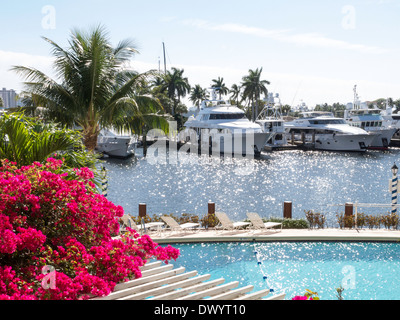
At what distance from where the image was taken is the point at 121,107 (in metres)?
14.4

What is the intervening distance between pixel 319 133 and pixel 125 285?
69462 millimetres

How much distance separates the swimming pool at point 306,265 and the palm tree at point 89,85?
5.23 m

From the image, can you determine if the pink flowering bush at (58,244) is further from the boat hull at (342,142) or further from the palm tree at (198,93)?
the palm tree at (198,93)

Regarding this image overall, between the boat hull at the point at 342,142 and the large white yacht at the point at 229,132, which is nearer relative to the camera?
the large white yacht at the point at 229,132

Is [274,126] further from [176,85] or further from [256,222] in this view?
[256,222]

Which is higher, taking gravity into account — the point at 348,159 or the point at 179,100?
the point at 179,100

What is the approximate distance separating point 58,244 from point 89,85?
8149 millimetres

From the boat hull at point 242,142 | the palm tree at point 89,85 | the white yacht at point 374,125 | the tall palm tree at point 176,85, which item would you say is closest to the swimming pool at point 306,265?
the palm tree at point 89,85

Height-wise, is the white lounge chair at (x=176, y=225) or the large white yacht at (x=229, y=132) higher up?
the large white yacht at (x=229, y=132)

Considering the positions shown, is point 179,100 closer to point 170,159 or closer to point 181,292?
point 170,159

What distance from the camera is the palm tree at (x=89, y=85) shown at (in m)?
13.9

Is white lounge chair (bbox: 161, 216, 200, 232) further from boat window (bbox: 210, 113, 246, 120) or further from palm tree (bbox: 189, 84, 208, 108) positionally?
palm tree (bbox: 189, 84, 208, 108)

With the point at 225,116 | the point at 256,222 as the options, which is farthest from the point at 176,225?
the point at 225,116
